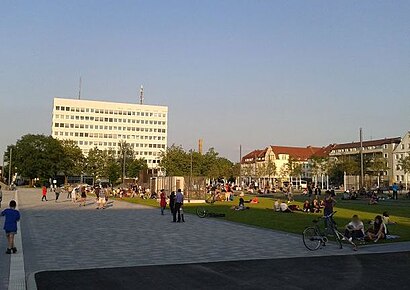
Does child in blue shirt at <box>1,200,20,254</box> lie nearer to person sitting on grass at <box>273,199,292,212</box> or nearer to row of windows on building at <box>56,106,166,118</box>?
person sitting on grass at <box>273,199,292,212</box>

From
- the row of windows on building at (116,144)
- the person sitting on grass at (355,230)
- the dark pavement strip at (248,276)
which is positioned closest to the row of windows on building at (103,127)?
the row of windows on building at (116,144)

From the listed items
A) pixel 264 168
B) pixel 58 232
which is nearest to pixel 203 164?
pixel 264 168

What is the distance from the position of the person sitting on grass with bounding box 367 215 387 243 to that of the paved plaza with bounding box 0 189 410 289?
2.86ft

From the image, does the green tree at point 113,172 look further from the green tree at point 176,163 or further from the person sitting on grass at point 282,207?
the person sitting on grass at point 282,207

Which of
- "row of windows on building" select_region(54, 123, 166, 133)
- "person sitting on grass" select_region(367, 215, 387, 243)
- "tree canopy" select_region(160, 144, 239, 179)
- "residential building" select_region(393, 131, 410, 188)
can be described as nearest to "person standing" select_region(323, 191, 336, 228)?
"person sitting on grass" select_region(367, 215, 387, 243)

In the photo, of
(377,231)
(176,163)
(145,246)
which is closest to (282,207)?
(377,231)

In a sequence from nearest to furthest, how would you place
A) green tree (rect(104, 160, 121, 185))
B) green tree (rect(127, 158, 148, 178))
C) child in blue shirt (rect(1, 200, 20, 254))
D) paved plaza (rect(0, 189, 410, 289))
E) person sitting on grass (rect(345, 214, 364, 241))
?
paved plaza (rect(0, 189, 410, 289))
child in blue shirt (rect(1, 200, 20, 254))
person sitting on grass (rect(345, 214, 364, 241))
green tree (rect(104, 160, 121, 185))
green tree (rect(127, 158, 148, 178))

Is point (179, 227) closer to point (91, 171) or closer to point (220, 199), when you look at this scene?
point (220, 199)

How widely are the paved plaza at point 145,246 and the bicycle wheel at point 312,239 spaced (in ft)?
1.14

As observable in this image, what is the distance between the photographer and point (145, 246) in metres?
15.7

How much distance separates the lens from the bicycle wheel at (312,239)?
15.2 meters

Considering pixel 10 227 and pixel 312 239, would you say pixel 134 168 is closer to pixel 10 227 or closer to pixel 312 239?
pixel 10 227

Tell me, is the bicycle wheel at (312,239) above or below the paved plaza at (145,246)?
above

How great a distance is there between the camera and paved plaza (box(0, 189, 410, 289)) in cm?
1276
